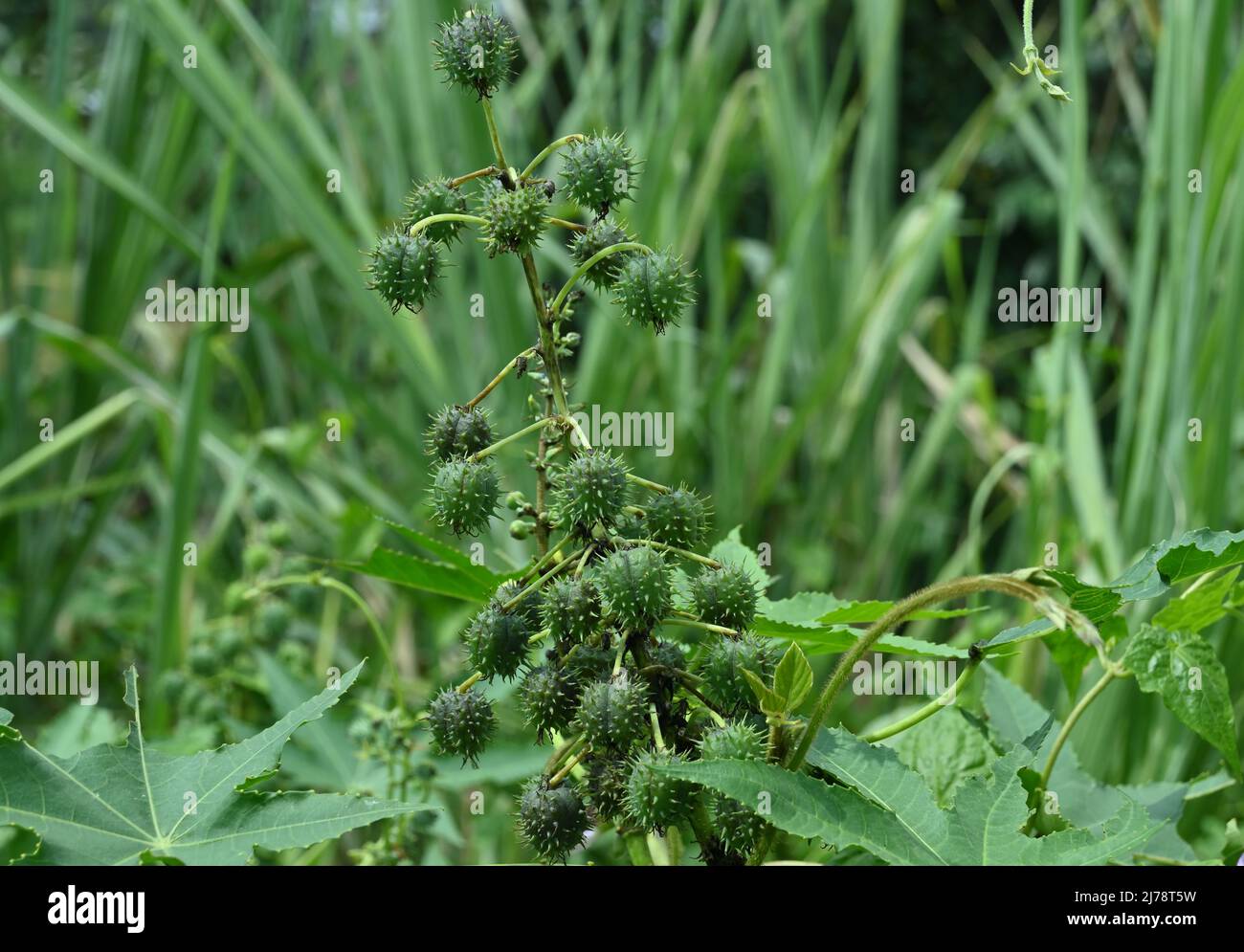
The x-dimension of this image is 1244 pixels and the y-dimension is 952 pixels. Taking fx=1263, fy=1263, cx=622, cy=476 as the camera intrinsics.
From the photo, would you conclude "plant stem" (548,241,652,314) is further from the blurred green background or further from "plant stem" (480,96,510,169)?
the blurred green background

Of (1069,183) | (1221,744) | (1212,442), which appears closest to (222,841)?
(1221,744)

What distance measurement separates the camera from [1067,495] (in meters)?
1.86

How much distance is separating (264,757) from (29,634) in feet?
4.83

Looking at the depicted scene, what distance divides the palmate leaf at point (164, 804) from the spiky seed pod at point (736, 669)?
12cm

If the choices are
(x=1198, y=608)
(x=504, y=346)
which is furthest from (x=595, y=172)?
(x=504, y=346)

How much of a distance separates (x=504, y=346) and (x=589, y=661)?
1.03 meters

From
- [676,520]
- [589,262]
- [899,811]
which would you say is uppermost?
[589,262]

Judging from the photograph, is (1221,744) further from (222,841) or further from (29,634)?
(29,634)

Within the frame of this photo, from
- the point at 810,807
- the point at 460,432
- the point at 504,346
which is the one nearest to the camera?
the point at 810,807

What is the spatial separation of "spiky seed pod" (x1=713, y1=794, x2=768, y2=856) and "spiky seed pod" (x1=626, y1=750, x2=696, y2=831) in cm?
1

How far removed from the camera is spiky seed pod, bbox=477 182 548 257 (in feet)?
1.63

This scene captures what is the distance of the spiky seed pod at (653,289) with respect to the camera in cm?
51

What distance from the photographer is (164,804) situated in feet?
1.59

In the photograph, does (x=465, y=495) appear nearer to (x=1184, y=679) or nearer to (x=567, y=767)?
(x=567, y=767)
